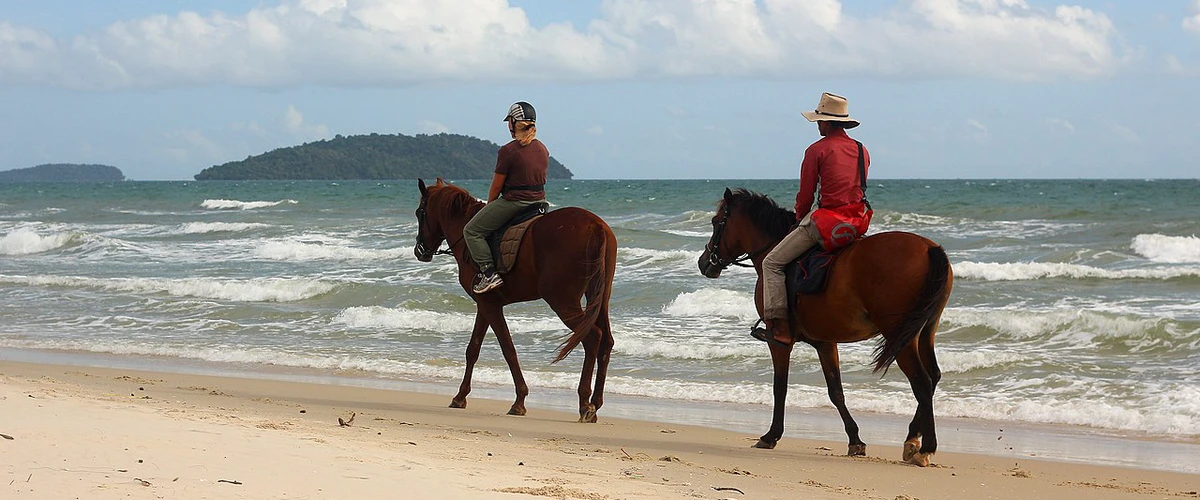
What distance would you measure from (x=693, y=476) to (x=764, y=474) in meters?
0.50

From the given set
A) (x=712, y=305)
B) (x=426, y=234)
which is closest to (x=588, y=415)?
(x=426, y=234)

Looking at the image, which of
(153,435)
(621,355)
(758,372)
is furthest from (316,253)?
(153,435)

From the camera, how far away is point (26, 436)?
17.6ft

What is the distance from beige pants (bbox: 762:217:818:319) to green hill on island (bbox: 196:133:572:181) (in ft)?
427

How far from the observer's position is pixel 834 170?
7.03 m

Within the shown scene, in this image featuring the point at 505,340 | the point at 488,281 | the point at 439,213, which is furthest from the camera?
the point at 439,213

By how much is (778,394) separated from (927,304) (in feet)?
4.45

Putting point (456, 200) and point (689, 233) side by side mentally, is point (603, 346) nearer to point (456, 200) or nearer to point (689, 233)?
point (456, 200)

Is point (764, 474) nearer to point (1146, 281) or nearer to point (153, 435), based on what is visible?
point (153, 435)

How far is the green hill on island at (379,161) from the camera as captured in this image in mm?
141875

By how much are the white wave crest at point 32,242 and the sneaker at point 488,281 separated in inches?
949

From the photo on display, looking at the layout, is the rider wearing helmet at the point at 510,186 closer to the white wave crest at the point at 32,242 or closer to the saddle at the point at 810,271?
the saddle at the point at 810,271

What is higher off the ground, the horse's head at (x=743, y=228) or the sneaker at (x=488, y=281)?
the horse's head at (x=743, y=228)

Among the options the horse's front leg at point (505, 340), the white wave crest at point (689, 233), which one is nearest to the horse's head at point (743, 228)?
the horse's front leg at point (505, 340)
